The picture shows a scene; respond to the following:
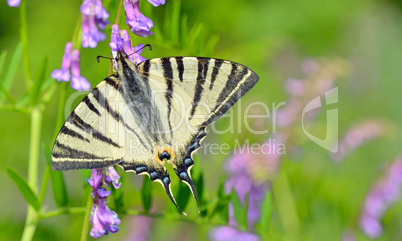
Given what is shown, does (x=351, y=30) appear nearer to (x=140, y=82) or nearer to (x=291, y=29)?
(x=291, y=29)

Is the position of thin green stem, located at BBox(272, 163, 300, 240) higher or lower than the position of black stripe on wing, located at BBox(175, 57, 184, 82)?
lower

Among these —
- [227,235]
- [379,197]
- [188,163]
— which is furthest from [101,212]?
[379,197]

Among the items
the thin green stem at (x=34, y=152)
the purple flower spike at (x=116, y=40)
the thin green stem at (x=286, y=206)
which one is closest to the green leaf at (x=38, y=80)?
the thin green stem at (x=34, y=152)

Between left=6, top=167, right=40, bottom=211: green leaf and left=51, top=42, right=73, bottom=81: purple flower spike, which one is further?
left=51, top=42, right=73, bottom=81: purple flower spike

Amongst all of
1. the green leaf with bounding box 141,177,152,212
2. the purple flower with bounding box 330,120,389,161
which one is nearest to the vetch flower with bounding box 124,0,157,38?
the green leaf with bounding box 141,177,152,212

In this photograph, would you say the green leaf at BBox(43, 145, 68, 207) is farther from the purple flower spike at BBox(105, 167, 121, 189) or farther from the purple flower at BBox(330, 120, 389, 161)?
the purple flower at BBox(330, 120, 389, 161)

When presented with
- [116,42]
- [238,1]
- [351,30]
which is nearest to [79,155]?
[116,42]

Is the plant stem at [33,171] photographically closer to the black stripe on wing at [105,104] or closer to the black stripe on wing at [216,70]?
the black stripe on wing at [105,104]
